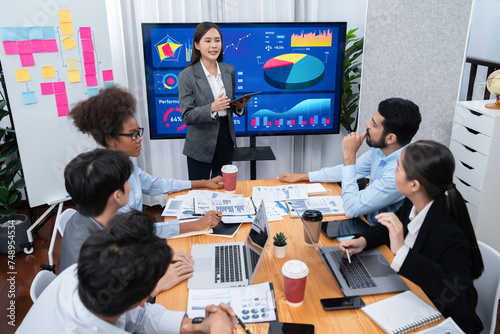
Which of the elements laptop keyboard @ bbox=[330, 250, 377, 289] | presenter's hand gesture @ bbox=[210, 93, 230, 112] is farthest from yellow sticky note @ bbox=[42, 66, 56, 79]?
laptop keyboard @ bbox=[330, 250, 377, 289]

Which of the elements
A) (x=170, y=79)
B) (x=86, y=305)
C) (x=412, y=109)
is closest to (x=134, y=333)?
(x=86, y=305)

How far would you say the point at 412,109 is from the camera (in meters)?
2.04

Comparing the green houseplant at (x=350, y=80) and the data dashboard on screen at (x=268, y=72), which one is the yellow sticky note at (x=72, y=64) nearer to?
the data dashboard on screen at (x=268, y=72)

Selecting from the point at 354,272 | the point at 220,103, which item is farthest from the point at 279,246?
the point at 220,103

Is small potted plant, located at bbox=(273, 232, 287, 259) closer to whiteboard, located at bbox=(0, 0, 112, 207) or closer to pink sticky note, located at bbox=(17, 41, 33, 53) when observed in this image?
whiteboard, located at bbox=(0, 0, 112, 207)

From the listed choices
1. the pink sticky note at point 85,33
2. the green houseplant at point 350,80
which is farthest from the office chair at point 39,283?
the green houseplant at point 350,80

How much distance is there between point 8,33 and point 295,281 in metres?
2.32

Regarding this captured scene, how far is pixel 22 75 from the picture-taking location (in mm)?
2627

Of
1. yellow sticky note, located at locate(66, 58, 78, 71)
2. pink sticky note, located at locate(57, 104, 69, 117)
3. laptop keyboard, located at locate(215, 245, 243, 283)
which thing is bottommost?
laptop keyboard, located at locate(215, 245, 243, 283)

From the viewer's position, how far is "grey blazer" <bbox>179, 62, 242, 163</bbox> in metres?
2.70

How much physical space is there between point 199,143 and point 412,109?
1.43m

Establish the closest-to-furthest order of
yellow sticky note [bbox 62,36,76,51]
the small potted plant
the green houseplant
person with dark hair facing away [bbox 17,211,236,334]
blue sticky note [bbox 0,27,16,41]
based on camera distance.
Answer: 1. person with dark hair facing away [bbox 17,211,236,334]
2. the small potted plant
3. blue sticky note [bbox 0,27,16,41]
4. yellow sticky note [bbox 62,36,76,51]
5. the green houseplant

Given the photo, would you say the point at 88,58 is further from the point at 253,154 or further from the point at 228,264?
the point at 228,264

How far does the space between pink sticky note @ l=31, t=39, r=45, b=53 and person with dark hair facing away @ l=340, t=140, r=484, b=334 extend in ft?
7.35
